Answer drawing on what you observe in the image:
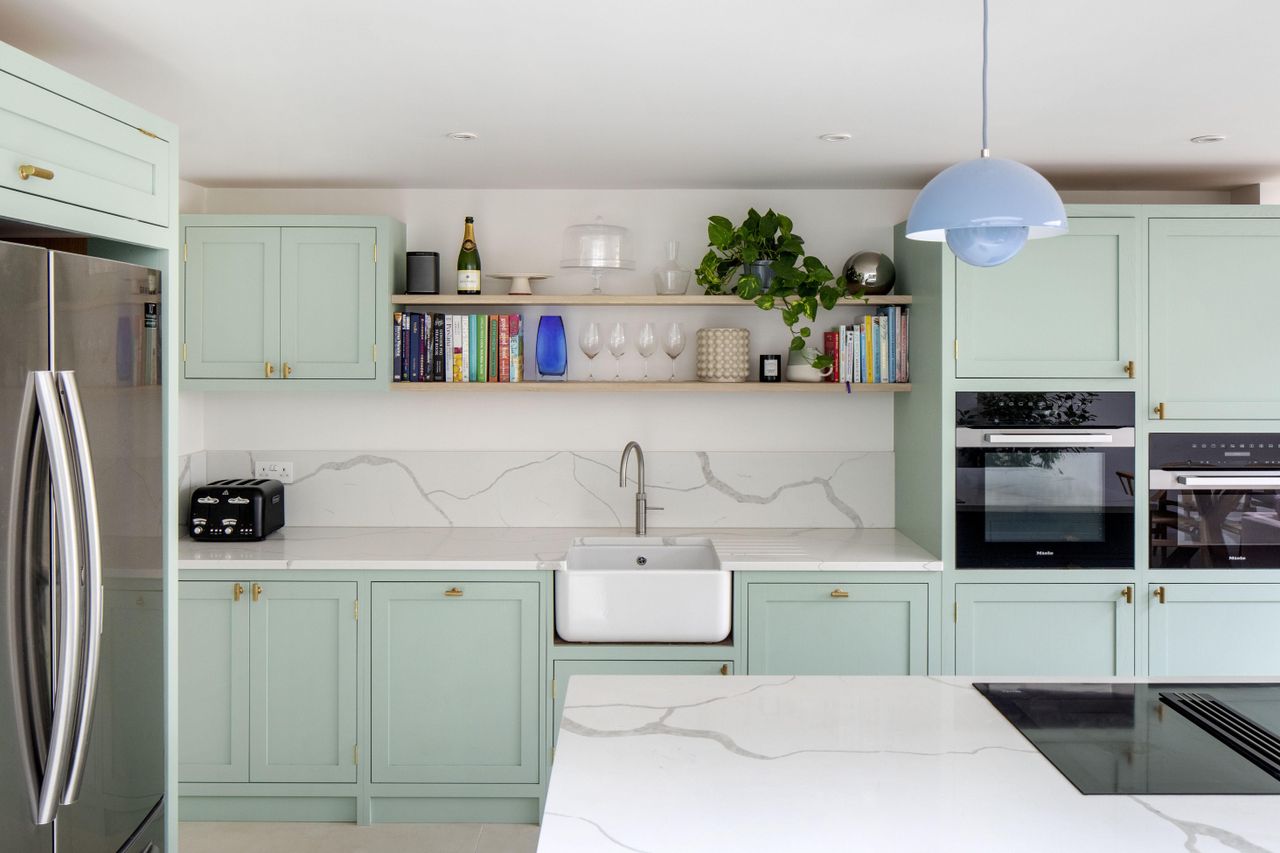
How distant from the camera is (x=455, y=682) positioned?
11.4 ft

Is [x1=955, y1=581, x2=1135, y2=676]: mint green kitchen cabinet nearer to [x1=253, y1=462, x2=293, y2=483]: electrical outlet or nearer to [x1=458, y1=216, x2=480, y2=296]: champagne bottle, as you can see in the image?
[x1=458, y1=216, x2=480, y2=296]: champagne bottle

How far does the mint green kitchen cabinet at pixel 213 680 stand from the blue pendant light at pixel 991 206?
265 cm

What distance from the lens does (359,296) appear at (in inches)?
147

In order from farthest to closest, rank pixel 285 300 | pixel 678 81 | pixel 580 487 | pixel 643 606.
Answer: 1. pixel 580 487
2. pixel 285 300
3. pixel 643 606
4. pixel 678 81

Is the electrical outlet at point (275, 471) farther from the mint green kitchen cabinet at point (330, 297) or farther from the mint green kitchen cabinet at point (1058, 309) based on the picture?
the mint green kitchen cabinet at point (1058, 309)

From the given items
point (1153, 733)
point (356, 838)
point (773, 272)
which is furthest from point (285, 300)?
point (1153, 733)

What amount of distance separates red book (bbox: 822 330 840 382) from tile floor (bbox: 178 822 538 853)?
192 cm

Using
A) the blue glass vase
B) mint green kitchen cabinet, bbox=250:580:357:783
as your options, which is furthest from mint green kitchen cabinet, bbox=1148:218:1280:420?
mint green kitchen cabinet, bbox=250:580:357:783

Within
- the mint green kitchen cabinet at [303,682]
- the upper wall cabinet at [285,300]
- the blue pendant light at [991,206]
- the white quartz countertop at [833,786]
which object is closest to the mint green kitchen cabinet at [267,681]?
the mint green kitchen cabinet at [303,682]

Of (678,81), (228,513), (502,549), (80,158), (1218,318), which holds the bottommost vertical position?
(502,549)

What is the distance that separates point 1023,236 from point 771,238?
81.5 inches

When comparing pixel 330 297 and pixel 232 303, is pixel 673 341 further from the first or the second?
pixel 232 303

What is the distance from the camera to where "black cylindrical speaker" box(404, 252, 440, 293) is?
3.84 meters

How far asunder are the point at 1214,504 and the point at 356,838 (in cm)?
309
